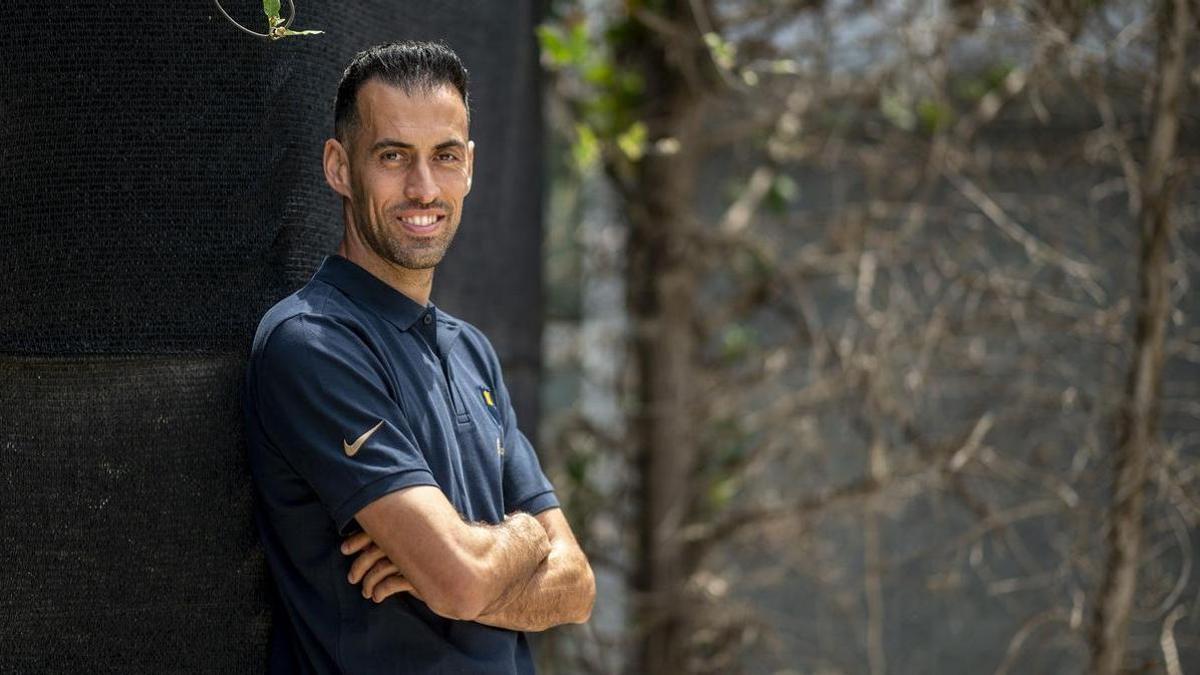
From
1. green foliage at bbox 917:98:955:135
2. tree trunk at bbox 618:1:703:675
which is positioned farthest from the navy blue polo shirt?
tree trunk at bbox 618:1:703:675

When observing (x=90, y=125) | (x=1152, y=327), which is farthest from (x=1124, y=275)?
(x=90, y=125)

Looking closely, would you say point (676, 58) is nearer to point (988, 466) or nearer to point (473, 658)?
point (988, 466)

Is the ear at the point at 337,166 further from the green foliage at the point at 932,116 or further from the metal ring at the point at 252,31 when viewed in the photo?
the green foliage at the point at 932,116

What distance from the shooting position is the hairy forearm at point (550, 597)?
7.02 ft

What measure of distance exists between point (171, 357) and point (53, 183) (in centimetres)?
32

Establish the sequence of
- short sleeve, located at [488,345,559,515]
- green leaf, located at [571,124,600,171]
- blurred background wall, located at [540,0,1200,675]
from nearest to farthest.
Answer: short sleeve, located at [488,345,559,515], green leaf, located at [571,124,600,171], blurred background wall, located at [540,0,1200,675]

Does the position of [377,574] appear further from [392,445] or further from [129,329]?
[129,329]

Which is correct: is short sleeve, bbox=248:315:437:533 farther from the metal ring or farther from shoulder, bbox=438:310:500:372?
the metal ring

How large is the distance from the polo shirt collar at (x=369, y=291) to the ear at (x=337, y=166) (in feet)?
0.37

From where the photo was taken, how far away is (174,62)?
2174 millimetres

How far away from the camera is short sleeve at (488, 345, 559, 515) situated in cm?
241

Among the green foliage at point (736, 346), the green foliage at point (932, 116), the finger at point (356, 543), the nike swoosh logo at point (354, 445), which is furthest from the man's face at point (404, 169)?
the green foliage at point (736, 346)

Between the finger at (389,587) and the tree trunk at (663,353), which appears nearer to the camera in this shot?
the finger at (389,587)

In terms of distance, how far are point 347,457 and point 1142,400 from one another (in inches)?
97.4
